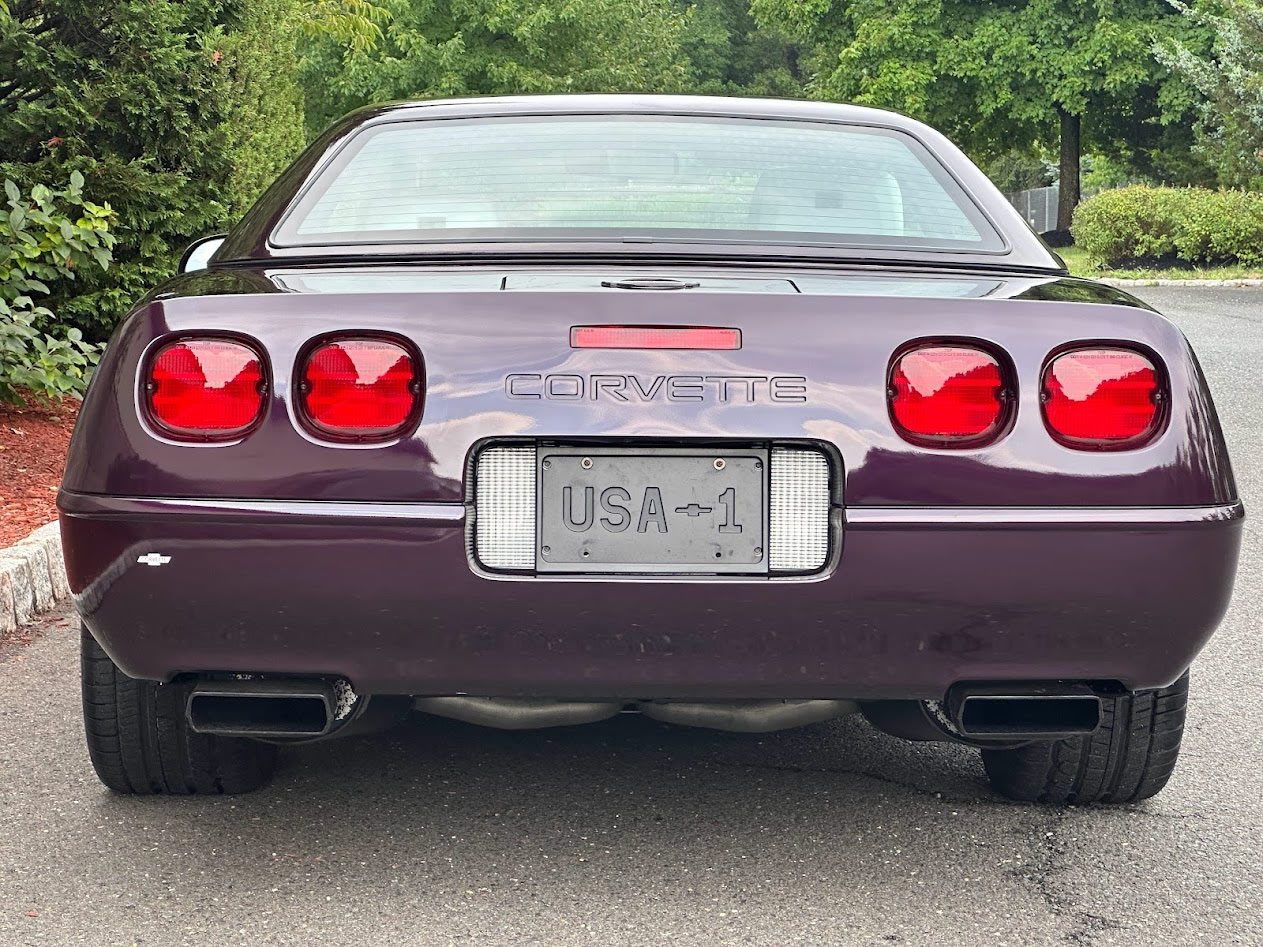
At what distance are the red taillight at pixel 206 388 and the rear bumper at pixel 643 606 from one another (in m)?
0.14

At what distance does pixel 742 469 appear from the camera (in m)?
2.68

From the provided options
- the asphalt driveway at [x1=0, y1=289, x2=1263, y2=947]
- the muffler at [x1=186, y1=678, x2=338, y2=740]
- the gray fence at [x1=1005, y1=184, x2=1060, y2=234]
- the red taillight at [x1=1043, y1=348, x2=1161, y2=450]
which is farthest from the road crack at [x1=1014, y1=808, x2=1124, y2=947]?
the gray fence at [x1=1005, y1=184, x2=1060, y2=234]

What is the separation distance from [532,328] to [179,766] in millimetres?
1293

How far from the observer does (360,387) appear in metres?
2.74

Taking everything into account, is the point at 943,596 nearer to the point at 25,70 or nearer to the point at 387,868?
the point at 387,868

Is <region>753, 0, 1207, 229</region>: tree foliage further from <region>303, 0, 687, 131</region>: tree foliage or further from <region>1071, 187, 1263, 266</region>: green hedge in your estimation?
<region>1071, 187, 1263, 266</region>: green hedge

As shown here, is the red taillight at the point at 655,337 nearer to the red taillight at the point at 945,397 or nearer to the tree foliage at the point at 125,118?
the red taillight at the point at 945,397

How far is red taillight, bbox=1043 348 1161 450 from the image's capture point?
2.78 meters

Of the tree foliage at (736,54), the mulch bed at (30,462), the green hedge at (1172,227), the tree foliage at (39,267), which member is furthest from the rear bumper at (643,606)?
the tree foliage at (736,54)

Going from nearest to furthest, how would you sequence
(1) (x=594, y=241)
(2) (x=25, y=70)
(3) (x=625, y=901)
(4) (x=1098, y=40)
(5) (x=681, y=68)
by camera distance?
1. (3) (x=625, y=901)
2. (1) (x=594, y=241)
3. (2) (x=25, y=70)
4. (4) (x=1098, y=40)
5. (5) (x=681, y=68)

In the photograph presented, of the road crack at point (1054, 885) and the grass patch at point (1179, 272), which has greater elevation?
the road crack at point (1054, 885)

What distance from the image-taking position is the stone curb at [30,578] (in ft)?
16.6

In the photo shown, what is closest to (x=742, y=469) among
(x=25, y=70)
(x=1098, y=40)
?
(x=25, y=70)

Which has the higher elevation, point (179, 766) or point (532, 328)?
point (532, 328)
